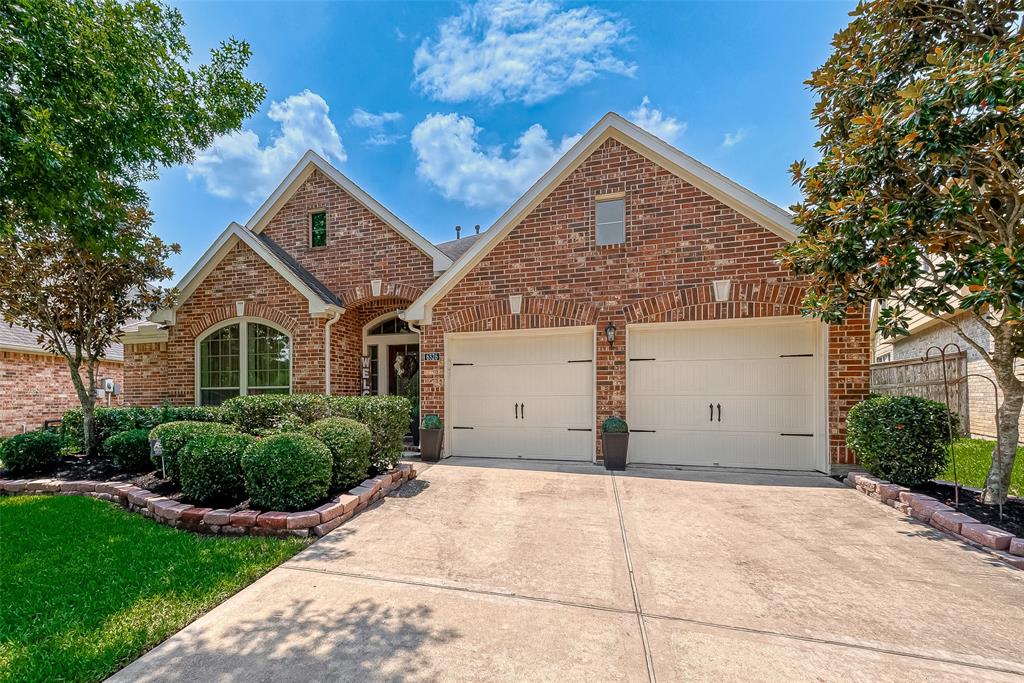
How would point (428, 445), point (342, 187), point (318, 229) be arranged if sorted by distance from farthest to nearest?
1. point (318, 229)
2. point (342, 187)
3. point (428, 445)

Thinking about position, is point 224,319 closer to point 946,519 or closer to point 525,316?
point 525,316

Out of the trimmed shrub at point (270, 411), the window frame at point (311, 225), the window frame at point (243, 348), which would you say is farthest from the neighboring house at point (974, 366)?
the window frame at point (311, 225)

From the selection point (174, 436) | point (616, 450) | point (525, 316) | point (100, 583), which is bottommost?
point (100, 583)

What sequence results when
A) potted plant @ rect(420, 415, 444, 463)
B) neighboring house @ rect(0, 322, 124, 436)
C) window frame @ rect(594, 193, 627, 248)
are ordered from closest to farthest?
1. window frame @ rect(594, 193, 627, 248)
2. potted plant @ rect(420, 415, 444, 463)
3. neighboring house @ rect(0, 322, 124, 436)

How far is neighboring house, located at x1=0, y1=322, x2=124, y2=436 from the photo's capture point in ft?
38.7

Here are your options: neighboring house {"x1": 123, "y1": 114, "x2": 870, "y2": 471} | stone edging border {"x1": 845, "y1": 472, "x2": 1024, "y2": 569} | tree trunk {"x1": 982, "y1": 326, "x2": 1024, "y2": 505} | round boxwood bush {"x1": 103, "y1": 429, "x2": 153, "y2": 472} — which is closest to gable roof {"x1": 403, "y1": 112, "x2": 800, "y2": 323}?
neighboring house {"x1": 123, "y1": 114, "x2": 870, "y2": 471}

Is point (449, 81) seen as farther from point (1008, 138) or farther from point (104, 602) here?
point (104, 602)

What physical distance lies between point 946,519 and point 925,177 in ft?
11.9

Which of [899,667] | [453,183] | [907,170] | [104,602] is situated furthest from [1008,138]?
[453,183]

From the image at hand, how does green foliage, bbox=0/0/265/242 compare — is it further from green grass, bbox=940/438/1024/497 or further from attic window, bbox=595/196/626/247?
green grass, bbox=940/438/1024/497

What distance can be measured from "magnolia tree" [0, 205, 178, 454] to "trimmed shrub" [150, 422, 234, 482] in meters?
2.94

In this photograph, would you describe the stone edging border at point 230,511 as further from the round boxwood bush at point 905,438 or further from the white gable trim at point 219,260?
the round boxwood bush at point 905,438

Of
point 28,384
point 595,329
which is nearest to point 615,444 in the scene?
point 595,329

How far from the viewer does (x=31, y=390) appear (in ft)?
41.0
